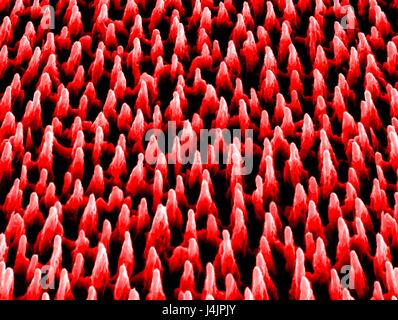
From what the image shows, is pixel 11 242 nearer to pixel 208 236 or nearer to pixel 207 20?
pixel 208 236

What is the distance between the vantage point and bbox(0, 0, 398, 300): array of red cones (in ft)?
1.71

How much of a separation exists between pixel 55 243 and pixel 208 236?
0.12 metres

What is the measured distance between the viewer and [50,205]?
22.2 inches

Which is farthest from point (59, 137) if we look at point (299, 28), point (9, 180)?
point (299, 28)

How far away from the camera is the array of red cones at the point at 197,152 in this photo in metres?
0.52

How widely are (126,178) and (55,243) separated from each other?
0.30 ft

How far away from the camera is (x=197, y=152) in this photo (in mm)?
568

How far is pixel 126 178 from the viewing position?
0.58 m

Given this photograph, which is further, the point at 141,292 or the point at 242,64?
the point at 242,64

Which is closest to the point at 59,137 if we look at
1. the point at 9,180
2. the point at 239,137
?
the point at 9,180

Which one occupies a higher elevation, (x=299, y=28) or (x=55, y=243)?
(x=299, y=28)
